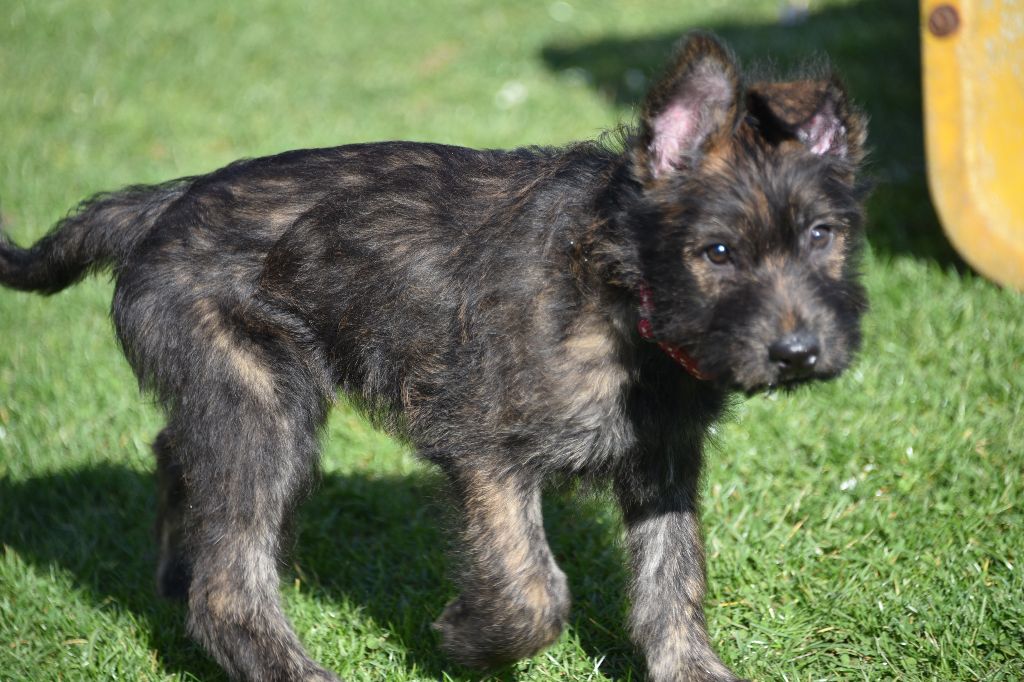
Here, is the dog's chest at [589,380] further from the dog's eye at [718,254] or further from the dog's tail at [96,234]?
the dog's tail at [96,234]

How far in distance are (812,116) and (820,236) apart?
340 mm

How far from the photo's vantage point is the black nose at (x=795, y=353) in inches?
118

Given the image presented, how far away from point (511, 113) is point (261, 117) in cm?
226

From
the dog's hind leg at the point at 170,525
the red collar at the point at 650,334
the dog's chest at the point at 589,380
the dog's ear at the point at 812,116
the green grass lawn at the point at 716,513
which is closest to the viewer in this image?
the dog's ear at the point at 812,116

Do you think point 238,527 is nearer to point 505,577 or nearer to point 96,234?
point 505,577

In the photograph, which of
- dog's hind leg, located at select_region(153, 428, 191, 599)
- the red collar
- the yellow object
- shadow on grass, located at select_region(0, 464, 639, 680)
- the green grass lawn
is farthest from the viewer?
the yellow object

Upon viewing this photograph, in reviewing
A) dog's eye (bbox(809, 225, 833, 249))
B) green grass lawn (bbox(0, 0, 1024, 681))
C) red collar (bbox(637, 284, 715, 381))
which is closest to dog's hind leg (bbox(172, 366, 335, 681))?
green grass lawn (bbox(0, 0, 1024, 681))

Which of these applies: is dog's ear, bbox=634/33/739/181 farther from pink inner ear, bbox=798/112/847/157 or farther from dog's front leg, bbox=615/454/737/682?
dog's front leg, bbox=615/454/737/682

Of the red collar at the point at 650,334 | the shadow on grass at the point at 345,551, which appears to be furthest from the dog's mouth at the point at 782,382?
the shadow on grass at the point at 345,551

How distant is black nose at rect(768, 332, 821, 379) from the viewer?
9.80 feet

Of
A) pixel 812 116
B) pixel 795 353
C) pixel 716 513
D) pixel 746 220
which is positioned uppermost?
pixel 812 116

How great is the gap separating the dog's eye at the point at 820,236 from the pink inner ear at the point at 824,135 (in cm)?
23

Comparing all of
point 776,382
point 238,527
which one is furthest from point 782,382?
point 238,527

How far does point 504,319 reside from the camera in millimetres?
3451
